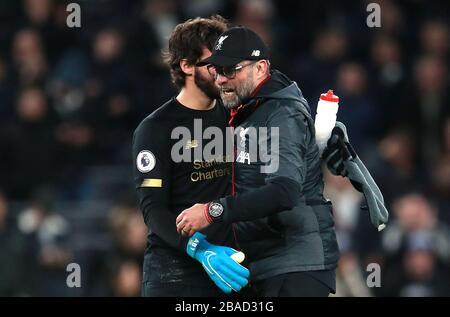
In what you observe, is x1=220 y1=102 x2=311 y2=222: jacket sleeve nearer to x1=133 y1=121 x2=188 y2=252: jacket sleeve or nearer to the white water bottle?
the white water bottle

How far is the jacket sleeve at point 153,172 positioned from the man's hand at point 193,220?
476mm

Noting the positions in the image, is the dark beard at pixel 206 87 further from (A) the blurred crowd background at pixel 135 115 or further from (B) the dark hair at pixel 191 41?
(A) the blurred crowd background at pixel 135 115

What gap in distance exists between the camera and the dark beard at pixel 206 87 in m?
5.68

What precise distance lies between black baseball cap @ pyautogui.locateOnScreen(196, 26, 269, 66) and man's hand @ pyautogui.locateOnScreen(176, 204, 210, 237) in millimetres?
→ 677

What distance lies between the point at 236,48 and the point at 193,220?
2.66 feet

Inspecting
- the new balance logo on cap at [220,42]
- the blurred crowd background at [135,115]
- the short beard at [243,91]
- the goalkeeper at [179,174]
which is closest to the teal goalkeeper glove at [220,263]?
the goalkeeper at [179,174]

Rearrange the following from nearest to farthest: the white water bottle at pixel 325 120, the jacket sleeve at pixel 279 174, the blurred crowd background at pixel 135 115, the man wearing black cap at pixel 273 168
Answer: the jacket sleeve at pixel 279 174, the man wearing black cap at pixel 273 168, the white water bottle at pixel 325 120, the blurred crowd background at pixel 135 115

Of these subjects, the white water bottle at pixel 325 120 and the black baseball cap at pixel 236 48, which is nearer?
the black baseball cap at pixel 236 48

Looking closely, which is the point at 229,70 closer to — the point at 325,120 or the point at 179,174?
the point at 325,120

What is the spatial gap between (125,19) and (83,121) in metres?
1.34

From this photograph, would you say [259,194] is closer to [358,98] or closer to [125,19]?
[358,98]

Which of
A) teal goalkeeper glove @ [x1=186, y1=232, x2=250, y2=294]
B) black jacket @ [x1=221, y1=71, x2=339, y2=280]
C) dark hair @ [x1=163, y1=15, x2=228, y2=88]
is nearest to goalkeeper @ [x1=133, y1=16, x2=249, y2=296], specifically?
dark hair @ [x1=163, y1=15, x2=228, y2=88]

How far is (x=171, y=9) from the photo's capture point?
430 inches

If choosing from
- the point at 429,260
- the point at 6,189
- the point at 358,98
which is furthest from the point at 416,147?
the point at 6,189
